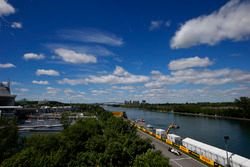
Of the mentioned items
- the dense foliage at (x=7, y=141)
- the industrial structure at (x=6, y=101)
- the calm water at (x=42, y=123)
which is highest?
the industrial structure at (x=6, y=101)

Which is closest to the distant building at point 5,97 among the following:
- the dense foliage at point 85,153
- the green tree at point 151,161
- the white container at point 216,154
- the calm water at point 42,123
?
the calm water at point 42,123

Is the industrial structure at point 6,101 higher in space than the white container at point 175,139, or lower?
higher

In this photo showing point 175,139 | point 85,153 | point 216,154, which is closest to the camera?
point 85,153

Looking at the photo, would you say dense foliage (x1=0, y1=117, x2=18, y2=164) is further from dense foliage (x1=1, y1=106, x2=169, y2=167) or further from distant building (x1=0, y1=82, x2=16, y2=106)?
distant building (x1=0, y1=82, x2=16, y2=106)

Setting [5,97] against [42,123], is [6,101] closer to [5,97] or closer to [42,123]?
[5,97]

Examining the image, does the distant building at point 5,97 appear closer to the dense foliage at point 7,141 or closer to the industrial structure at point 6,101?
the industrial structure at point 6,101

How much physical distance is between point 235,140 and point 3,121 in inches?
2211

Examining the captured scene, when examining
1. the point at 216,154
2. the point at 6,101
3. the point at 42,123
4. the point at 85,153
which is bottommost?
the point at 216,154

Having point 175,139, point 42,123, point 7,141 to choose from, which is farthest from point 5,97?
point 175,139

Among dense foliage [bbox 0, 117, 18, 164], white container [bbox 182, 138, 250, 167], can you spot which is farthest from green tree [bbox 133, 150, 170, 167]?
dense foliage [bbox 0, 117, 18, 164]

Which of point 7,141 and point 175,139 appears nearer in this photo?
point 7,141

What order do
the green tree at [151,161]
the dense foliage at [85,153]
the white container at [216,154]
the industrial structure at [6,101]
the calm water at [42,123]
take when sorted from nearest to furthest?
the green tree at [151,161], the dense foliage at [85,153], the white container at [216,154], the calm water at [42,123], the industrial structure at [6,101]

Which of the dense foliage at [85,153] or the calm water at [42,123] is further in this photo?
the calm water at [42,123]

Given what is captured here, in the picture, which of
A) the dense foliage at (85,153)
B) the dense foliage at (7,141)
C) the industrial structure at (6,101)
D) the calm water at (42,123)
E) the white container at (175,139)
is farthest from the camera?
the industrial structure at (6,101)
